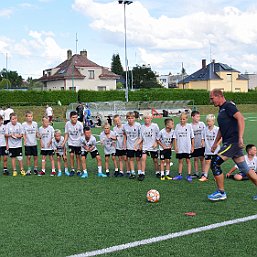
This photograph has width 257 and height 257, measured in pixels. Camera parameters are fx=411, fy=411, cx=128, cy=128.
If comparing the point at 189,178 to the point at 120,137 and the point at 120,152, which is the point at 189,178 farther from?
the point at 120,137

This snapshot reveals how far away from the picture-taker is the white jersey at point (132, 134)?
10094 millimetres

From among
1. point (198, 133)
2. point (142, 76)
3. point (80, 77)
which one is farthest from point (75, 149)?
point (142, 76)

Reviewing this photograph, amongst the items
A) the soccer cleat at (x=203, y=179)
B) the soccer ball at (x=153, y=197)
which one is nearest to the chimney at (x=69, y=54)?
the soccer cleat at (x=203, y=179)

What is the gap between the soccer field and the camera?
513 cm

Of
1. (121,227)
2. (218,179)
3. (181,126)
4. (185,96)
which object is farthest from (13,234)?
(185,96)

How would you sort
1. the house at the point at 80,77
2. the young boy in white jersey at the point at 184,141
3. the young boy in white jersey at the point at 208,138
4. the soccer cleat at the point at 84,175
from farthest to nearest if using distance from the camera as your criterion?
the house at the point at 80,77
the soccer cleat at the point at 84,175
the young boy in white jersey at the point at 184,141
the young boy in white jersey at the point at 208,138

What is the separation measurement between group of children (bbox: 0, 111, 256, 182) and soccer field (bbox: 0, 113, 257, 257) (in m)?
0.60

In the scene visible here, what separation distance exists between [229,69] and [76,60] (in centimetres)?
3386

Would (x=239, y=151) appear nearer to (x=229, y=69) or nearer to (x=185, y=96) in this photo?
(x=185, y=96)

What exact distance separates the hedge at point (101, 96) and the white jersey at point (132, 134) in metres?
34.0

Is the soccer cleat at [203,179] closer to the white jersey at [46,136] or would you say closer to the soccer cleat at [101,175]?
the soccer cleat at [101,175]

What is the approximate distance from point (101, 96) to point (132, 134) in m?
38.3

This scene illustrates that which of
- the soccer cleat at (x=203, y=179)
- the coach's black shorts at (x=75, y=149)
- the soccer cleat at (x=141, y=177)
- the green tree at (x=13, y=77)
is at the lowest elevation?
the soccer cleat at (x=203, y=179)

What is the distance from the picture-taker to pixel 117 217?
6.55m
